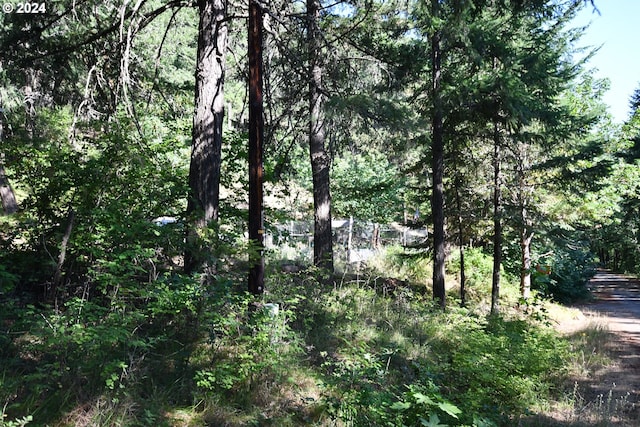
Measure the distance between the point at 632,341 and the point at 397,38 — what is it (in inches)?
393

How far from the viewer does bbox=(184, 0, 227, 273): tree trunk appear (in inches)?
235

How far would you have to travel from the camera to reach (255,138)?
219 inches

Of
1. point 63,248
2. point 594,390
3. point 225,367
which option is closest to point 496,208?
point 594,390

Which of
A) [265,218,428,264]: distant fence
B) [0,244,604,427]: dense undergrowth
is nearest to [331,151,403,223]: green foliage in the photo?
[265,218,428,264]: distant fence

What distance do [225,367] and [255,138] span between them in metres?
2.82

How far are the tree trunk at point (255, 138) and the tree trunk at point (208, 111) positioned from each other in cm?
68

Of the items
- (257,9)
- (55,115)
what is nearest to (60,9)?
(257,9)

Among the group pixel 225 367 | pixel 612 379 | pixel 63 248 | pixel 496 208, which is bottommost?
pixel 612 379

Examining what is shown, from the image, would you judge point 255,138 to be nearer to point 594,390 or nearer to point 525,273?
point 594,390

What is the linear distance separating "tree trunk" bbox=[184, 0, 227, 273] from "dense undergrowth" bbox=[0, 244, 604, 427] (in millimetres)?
1230

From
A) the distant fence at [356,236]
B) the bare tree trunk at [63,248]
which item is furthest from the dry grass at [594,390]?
the distant fence at [356,236]

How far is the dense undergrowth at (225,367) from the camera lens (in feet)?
12.1

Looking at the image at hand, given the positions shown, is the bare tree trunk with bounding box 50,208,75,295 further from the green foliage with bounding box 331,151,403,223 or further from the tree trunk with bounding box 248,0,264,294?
the green foliage with bounding box 331,151,403,223

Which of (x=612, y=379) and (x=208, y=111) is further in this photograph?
(x=612, y=379)
